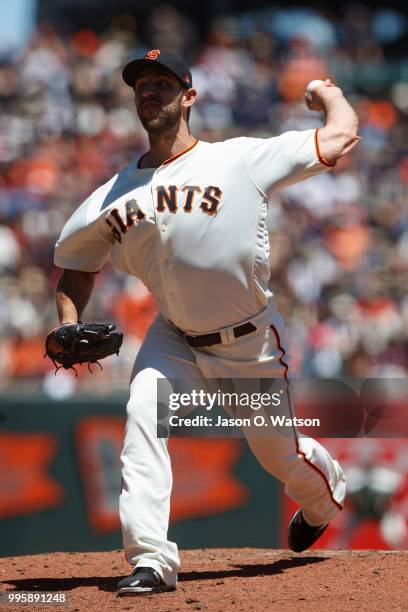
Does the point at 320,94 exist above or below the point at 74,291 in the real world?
above

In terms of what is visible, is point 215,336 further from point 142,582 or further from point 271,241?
point 271,241

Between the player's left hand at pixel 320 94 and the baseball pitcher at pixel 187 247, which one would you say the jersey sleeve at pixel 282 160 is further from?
the player's left hand at pixel 320 94

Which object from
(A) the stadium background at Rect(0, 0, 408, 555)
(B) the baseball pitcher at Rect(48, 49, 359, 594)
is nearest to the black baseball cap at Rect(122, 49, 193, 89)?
(B) the baseball pitcher at Rect(48, 49, 359, 594)

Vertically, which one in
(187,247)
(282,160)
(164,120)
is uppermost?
(164,120)

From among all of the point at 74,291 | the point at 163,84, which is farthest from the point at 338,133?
the point at 74,291

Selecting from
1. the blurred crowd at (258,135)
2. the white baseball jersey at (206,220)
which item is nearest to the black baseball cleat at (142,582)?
the white baseball jersey at (206,220)

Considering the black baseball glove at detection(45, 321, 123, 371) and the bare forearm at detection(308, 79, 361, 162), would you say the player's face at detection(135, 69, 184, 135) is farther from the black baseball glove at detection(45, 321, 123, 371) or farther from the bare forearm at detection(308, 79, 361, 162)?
the black baseball glove at detection(45, 321, 123, 371)
